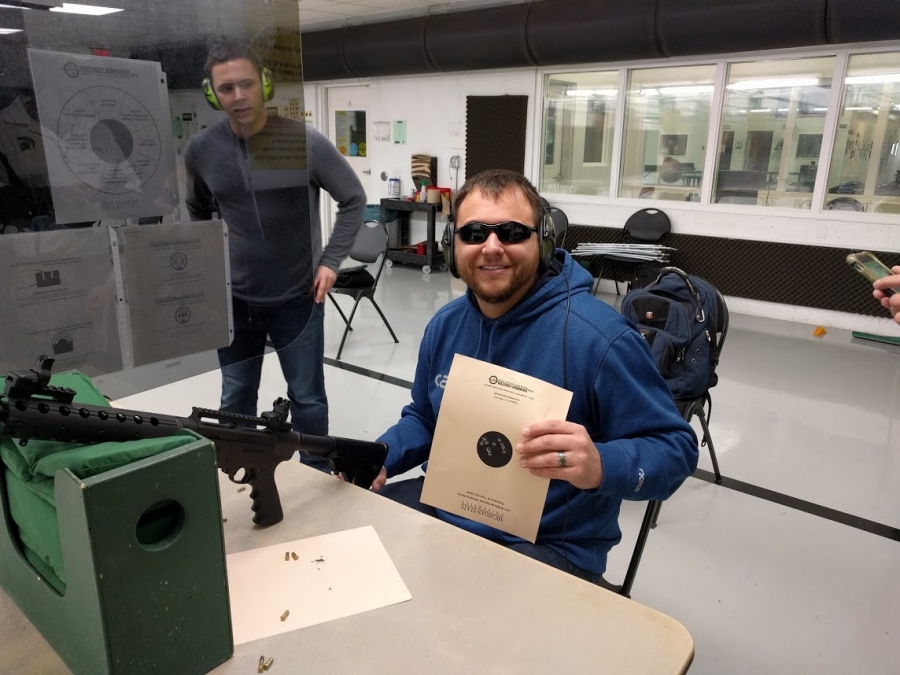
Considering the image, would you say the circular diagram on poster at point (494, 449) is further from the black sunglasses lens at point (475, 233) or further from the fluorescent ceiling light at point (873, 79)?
the fluorescent ceiling light at point (873, 79)

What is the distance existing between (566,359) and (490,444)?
254 mm

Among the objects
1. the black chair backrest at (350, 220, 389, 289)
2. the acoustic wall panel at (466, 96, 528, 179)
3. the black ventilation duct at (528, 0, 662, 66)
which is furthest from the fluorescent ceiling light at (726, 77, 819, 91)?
the black chair backrest at (350, 220, 389, 289)

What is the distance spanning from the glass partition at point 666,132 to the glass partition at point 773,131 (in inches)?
9.1

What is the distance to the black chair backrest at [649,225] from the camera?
19.9 feet

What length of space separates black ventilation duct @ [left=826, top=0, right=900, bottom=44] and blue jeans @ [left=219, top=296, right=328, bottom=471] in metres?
4.42

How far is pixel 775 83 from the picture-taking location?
18.2 ft

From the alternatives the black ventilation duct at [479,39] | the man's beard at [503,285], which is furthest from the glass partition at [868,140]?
the man's beard at [503,285]

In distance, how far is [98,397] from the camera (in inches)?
37.9

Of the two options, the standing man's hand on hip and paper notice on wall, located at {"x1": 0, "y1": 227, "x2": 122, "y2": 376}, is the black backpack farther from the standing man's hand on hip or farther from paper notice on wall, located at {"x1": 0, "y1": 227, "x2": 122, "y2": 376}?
paper notice on wall, located at {"x1": 0, "y1": 227, "x2": 122, "y2": 376}

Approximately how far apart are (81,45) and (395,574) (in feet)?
3.98

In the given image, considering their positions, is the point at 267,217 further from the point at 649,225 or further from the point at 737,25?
the point at 649,225

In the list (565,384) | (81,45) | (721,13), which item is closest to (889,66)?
(721,13)

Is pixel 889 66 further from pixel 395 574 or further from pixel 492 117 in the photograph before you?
pixel 395 574

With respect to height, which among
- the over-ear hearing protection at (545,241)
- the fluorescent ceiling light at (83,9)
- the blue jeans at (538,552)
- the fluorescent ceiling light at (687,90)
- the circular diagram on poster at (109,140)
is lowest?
the blue jeans at (538,552)
